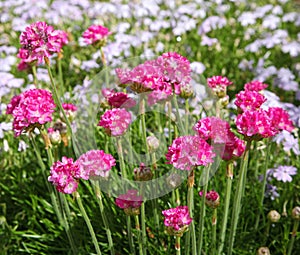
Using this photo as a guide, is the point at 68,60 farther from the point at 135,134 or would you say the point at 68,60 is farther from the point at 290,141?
the point at 290,141

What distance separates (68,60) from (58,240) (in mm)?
1721

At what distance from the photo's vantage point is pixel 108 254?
2.10 m

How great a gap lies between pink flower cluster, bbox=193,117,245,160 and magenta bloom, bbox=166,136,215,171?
0.04 metres

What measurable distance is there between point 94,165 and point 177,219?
292 mm

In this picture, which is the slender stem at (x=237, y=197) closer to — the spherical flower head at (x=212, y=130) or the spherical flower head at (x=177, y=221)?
the spherical flower head at (x=212, y=130)

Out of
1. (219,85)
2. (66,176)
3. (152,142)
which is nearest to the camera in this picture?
(66,176)

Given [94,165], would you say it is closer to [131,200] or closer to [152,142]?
[131,200]

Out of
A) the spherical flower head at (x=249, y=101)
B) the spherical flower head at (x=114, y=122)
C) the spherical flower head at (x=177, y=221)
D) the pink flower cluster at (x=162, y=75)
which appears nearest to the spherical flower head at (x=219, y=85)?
the pink flower cluster at (x=162, y=75)

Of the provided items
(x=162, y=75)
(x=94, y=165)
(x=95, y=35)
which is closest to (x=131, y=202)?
(x=94, y=165)

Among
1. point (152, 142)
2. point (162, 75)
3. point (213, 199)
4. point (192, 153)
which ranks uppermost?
point (162, 75)

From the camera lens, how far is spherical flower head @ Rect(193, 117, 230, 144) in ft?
4.61

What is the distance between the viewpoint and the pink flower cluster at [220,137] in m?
1.41

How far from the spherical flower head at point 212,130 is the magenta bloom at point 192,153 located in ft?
0.09

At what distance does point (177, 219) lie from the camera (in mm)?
1405
